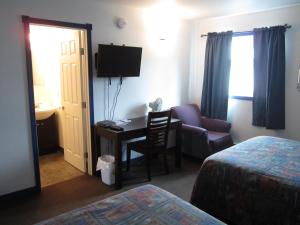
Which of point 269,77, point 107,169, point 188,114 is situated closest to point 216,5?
point 269,77

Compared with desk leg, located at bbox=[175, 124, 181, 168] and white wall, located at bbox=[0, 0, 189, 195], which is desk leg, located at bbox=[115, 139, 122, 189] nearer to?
white wall, located at bbox=[0, 0, 189, 195]

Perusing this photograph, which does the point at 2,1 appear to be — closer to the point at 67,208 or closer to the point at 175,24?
the point at 67,208

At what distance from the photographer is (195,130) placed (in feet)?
12.9

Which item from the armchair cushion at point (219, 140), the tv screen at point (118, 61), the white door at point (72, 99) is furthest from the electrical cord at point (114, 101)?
the armchair cushion at point (219, 140)

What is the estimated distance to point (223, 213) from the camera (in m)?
2.32

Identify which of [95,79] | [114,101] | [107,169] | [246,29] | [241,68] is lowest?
[107,169]

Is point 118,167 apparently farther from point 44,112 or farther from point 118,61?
point 44,112

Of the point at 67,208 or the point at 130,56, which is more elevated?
the point at 130,56

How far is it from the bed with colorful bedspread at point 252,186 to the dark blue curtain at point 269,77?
3.95ft

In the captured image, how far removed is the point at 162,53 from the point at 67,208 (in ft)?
9.40

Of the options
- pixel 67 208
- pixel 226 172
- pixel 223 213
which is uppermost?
pixel 226 172

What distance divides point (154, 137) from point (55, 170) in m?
1.66

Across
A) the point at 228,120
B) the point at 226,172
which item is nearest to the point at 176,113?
the point at 228,120

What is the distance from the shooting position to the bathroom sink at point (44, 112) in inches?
166
